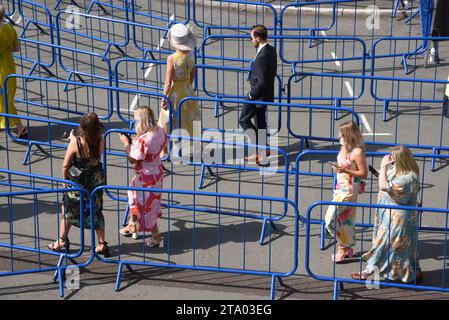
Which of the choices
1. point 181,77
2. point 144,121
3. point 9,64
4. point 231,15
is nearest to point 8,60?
point 9,64

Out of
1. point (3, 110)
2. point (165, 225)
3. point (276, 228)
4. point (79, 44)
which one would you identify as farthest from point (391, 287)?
point (79, 44)

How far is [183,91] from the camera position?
1252 centimetres

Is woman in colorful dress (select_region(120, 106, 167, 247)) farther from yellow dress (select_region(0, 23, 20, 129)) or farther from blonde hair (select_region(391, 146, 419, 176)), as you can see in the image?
yellow dress (select_region(0, 23, 20, 129))

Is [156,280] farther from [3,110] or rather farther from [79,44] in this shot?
[79,44]

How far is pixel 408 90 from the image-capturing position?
15.3 meters

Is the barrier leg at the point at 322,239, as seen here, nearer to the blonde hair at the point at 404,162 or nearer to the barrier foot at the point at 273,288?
the barrier foot at the point at 273,288

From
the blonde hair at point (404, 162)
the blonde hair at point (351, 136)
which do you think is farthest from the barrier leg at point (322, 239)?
the blonde hair at point (404, 162)

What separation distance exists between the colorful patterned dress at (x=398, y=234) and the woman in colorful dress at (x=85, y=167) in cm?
276

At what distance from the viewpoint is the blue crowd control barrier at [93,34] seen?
17.1 meters

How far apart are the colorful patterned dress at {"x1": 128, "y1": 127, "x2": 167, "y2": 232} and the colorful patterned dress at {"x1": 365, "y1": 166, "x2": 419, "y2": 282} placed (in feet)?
7.49

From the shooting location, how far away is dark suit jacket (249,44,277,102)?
1252 centimetres

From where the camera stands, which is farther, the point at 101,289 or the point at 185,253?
the point at 185,253

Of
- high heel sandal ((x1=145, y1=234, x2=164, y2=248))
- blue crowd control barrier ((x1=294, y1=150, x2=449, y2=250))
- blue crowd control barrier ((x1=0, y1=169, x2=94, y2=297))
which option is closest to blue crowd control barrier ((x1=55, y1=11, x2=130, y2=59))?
blue crowd control barrier ((x1=294, y1=150, x2=449, y2=250))
